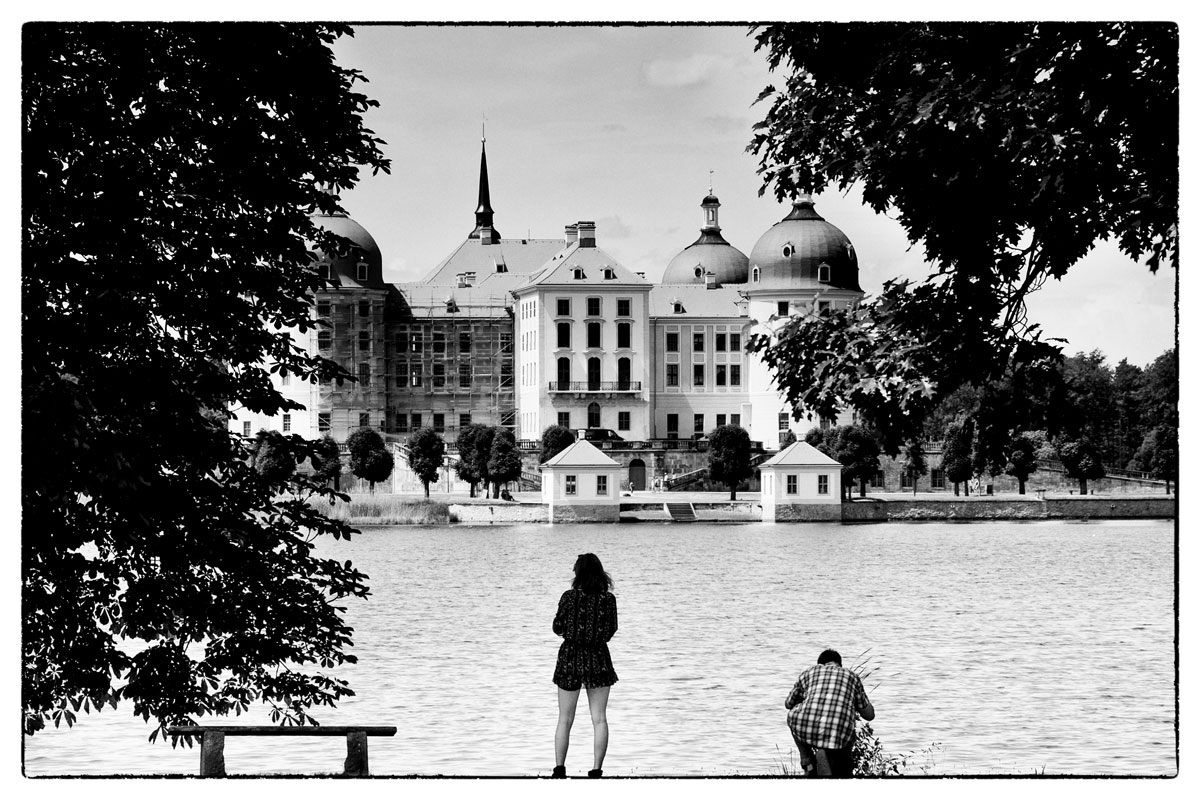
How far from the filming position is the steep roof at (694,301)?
73.6ft

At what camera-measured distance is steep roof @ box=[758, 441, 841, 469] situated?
1012 inches

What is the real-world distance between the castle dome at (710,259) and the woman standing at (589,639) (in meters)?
2.49

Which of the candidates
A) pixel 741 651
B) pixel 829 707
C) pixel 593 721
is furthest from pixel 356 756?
pixel 741 651

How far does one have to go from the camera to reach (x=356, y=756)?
5.94 meters

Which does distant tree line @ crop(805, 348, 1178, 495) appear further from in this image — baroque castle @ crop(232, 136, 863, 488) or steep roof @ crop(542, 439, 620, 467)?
steep roof @ crop(542, 439, 620, 467)


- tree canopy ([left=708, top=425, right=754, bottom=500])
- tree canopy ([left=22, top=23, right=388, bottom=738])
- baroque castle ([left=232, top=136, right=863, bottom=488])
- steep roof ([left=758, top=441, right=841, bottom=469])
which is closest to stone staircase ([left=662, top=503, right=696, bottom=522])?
baroque castle ([left=232, top=136, right=863, bottom=488])

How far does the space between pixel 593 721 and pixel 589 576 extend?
47 centimetres

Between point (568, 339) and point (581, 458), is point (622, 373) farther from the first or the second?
point (581, 458)

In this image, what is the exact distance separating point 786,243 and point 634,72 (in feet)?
9.18

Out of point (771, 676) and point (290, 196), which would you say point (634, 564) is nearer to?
point (771, 676)

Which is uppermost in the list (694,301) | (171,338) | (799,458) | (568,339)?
(694,301)

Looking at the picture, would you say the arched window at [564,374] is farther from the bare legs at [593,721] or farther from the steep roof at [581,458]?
the bare legs at [593,721]

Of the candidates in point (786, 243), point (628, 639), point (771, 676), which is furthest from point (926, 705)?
point (628, 639)

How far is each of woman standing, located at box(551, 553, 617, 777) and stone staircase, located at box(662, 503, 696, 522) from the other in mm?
22385
